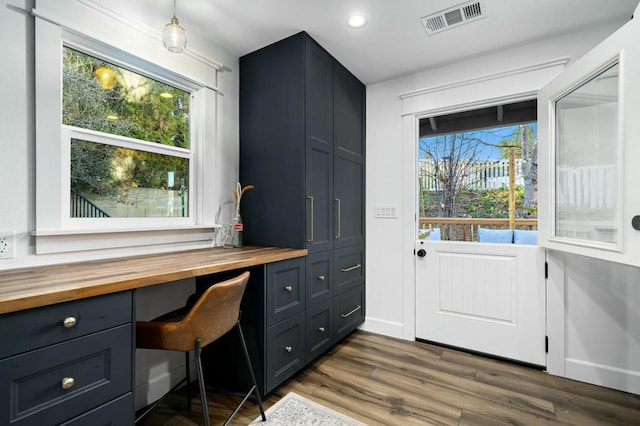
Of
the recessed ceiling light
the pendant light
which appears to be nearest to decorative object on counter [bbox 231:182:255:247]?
the pendant light

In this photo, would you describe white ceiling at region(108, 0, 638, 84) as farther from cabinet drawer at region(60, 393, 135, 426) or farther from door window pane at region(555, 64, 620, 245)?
cabinet drawer at region(60, 393, 135, 426)

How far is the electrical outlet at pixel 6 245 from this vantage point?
1344 millimetres

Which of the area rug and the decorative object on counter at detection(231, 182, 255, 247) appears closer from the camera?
the area rug

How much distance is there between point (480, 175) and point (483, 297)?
1.05 m

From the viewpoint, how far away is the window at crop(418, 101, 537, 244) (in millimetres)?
2445

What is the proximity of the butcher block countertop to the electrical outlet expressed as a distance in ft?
0.25

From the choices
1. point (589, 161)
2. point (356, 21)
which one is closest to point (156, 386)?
point (356, 21)

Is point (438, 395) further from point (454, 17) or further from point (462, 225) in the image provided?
point (454, 17)

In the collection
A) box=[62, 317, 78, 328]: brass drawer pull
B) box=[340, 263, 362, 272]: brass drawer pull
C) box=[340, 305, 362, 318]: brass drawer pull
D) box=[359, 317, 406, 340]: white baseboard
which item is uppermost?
box=[62, 317, 78, 328]: brass drawer pull

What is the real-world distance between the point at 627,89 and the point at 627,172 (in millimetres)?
400

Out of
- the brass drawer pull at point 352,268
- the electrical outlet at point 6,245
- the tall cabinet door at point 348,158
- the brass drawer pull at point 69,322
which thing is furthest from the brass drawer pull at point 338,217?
the electrical outlet at point 6,245

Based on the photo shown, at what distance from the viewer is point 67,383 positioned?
0.99 metres

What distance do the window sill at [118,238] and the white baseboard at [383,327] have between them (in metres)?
1.77

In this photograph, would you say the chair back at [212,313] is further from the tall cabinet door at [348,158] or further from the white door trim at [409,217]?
the white door trim at [409,217]
